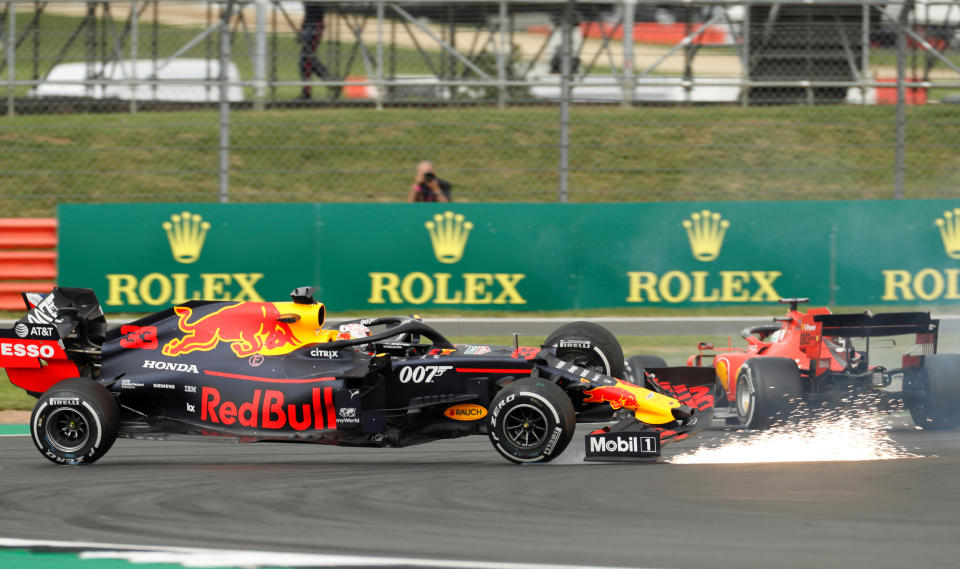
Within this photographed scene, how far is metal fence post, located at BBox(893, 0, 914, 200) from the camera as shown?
49.3ft

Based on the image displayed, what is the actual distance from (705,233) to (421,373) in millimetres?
6756

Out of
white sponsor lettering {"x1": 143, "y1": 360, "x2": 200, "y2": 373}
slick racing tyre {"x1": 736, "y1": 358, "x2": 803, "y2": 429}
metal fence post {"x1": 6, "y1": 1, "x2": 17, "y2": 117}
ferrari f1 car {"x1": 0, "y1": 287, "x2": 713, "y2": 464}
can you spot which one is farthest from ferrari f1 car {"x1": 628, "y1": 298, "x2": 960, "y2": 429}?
metal fence post {"x1": 6, "y1": 1, "x2": 17, "y2": 117}

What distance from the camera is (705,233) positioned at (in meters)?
14.2

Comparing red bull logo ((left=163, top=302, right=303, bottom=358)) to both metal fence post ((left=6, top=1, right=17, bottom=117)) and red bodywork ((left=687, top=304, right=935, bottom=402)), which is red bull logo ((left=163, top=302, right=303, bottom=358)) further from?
metal fence post ((left=6, top=1, right=17, bottom=117))

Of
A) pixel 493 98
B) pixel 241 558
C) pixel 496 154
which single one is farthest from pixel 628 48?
pixel 241 558

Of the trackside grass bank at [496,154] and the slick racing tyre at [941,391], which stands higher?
the trackside grass bank at [496,154]

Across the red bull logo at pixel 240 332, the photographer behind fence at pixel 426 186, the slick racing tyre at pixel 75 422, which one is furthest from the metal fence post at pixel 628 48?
the slick racing tyre at pixel 75 422

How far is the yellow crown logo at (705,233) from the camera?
14.2 meters

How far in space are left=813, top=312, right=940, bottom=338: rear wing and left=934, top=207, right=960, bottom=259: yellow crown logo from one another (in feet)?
17.1

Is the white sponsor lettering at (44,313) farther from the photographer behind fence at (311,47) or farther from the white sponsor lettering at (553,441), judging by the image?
the photographer behind fence at (311,47)

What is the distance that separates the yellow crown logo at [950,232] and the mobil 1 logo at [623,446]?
7.64m

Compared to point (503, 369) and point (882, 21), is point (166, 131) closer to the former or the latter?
point (882, 21)

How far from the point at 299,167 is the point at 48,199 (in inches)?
128

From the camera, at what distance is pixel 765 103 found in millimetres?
16484
